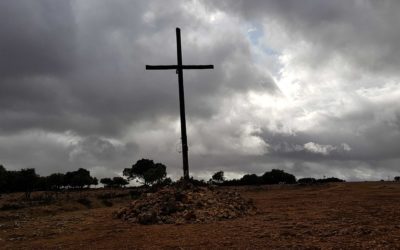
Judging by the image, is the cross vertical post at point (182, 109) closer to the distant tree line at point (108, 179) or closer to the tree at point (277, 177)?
the distant tree line at point (108, 179)

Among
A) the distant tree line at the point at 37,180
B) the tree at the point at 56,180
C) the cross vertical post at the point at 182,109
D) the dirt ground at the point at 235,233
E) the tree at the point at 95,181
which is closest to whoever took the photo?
the dirt ground at the point at 235,233

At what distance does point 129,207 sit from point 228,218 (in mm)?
5730

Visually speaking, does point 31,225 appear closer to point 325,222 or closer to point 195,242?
point 195,242

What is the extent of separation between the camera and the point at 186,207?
1880 cm

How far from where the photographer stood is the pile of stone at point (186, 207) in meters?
17.9

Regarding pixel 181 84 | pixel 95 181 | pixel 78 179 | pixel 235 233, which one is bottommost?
pixel 235 233

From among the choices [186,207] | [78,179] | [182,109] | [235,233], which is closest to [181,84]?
[182,109]

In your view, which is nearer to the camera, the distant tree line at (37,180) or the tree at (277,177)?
the distant tree line at (37,180)

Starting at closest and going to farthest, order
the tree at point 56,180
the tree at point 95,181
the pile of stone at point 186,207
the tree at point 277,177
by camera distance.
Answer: the pile of stone at point 186,207
the tree at point 277,177
the tree at point 56,180
the tree at point 95,181

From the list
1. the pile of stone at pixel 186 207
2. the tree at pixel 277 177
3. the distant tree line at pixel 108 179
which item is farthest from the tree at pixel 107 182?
the pile of stone at pixel 186 207

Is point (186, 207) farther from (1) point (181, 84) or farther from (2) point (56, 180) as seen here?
(2) point (56, 180)

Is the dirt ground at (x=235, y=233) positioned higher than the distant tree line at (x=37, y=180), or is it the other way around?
the distant tree line at (x=37, y=180)

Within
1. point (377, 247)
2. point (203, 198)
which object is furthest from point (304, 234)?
point (203, 198)

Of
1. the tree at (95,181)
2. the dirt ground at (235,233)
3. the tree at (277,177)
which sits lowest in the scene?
the dirt ground at (235,233)
